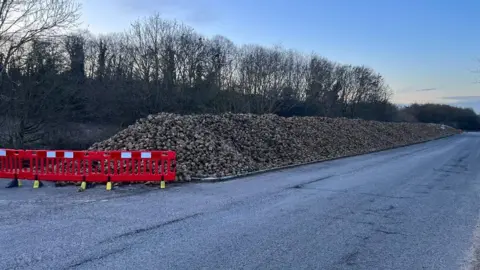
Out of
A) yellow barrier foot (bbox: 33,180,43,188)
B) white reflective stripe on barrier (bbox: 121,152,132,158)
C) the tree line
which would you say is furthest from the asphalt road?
the tree line

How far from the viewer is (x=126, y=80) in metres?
40.7

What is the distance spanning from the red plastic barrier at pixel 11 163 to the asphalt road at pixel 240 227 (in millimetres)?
1322

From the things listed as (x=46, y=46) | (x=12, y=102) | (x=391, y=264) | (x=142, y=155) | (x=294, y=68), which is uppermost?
(x=294, y=68)

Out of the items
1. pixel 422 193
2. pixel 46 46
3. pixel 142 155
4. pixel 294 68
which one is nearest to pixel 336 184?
pixel 422 193

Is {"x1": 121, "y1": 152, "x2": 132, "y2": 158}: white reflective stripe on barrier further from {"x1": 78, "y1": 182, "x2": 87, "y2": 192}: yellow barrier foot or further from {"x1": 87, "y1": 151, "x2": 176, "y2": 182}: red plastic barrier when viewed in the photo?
{"x1": 78, "y1": 182, "x2": 87, "y2": 192}: yellow barrier foot

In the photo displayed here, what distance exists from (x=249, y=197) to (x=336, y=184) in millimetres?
3674

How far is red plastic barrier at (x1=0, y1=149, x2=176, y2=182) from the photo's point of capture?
10.9 metres

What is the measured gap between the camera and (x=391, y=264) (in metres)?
5.15

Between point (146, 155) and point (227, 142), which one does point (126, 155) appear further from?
point (227, 142)

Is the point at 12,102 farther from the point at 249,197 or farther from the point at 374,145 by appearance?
the point at 374,145

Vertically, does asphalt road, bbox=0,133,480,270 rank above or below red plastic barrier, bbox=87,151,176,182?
below

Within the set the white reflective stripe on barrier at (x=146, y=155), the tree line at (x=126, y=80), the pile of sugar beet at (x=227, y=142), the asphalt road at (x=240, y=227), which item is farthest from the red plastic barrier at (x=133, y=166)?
the tree line at (x=126, y=80)

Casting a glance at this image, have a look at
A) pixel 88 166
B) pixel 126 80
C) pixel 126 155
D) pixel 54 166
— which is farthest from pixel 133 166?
pixel 126 80

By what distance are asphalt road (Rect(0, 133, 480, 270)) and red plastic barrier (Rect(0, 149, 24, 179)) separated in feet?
4.34
